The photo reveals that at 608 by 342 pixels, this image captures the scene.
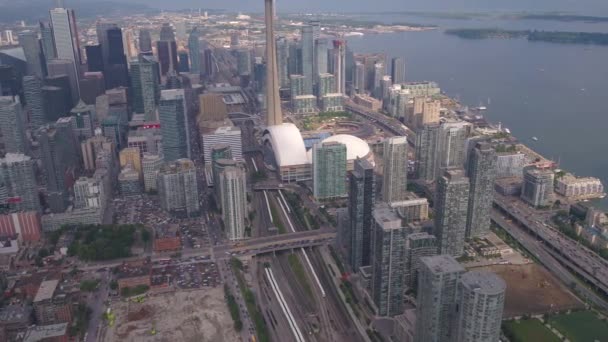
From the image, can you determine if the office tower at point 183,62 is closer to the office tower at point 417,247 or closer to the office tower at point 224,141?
the office tower at point 224,141

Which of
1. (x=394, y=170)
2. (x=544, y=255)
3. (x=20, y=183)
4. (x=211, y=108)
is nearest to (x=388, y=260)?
(x=544, y=255)

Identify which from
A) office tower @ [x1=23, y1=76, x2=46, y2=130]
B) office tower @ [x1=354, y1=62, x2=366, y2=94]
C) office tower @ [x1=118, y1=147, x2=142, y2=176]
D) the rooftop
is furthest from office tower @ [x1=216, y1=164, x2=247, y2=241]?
office tower @ [x1=354, y1=62, x2=366, y2=94]

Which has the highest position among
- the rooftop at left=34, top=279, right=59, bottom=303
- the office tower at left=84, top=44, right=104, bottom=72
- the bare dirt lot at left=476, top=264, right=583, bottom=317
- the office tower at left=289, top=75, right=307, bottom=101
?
the office tower at left=84, top=44, right=104, bottom=72

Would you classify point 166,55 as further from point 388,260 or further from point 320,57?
point 388,260

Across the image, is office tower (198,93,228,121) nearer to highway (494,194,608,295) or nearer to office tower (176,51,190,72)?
office tower (176,51,190,72)

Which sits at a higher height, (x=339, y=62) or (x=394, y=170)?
(x=339, y=62)

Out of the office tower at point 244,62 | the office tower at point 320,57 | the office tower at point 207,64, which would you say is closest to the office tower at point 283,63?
the office tower at point 320,57

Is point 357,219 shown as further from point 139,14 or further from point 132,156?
point 139,14

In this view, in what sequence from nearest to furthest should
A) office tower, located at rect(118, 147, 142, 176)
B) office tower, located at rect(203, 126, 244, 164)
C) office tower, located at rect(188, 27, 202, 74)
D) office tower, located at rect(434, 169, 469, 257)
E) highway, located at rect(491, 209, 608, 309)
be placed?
highway, located at rect(491, 209, 608, 309)
office tower, located at rect(434, 169, 469, 257)
office tower, located at rect(118, 147, 142, 176)
office tower, located at rect(203, 126, 244, 164)
office tower, located at rect(188, 27, 202, 74)
